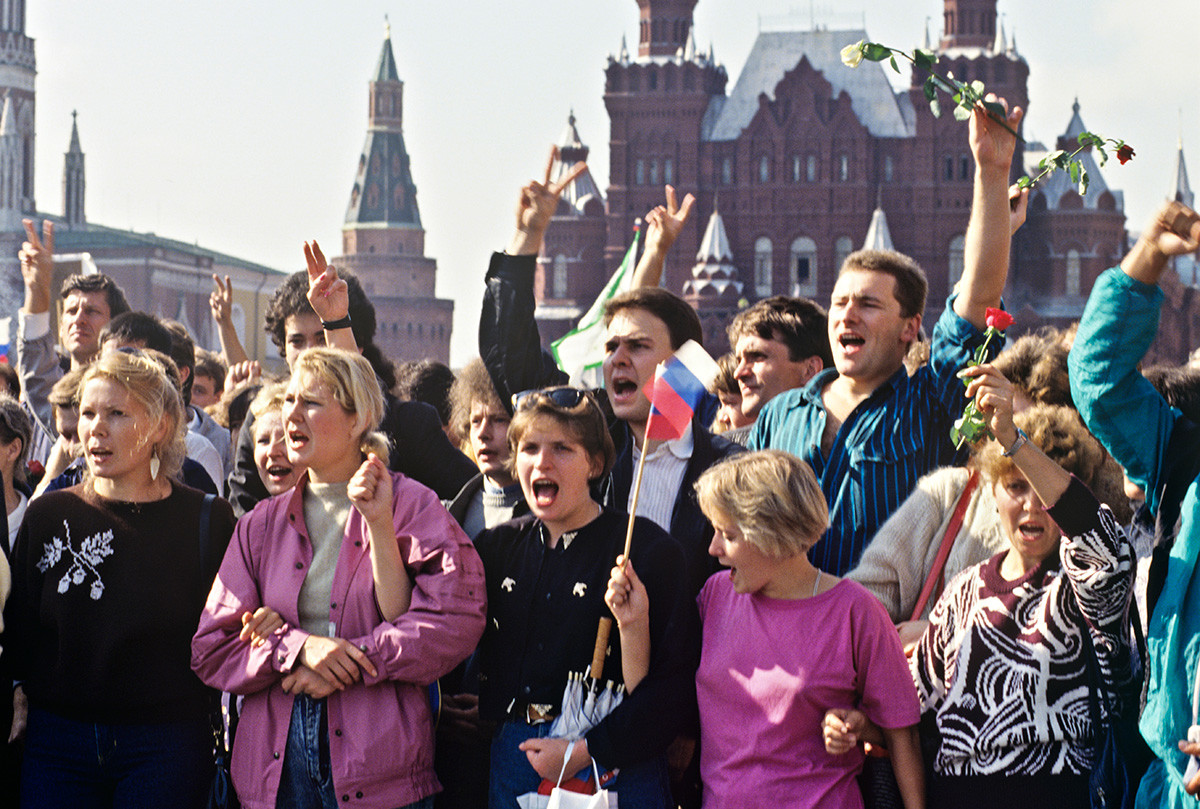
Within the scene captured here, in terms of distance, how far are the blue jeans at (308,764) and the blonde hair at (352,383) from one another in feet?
2.06

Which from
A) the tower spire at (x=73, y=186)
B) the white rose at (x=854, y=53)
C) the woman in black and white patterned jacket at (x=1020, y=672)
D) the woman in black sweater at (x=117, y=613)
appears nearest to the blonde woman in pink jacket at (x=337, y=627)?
the woman in black sweater at (x=117, y=613)

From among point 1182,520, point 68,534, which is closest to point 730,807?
point 1182,520

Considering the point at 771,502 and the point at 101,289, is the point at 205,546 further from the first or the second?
the point at 101,289

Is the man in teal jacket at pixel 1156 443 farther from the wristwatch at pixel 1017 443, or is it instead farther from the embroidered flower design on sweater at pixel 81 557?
the embroidered flower design on sweater at pixel 81 557

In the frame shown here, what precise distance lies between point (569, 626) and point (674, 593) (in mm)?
258

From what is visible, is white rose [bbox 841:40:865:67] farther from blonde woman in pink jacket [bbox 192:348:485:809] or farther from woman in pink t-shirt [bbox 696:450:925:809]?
blonde woman in pink jacket [bbox 192:348:485:809]

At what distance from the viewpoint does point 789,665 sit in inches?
132

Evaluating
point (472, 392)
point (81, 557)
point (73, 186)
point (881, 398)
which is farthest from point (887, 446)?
point (73, 186)

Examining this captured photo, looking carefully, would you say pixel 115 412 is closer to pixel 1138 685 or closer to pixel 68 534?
pixel 68 534

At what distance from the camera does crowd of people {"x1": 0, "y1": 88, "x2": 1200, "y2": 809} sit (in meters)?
3.17

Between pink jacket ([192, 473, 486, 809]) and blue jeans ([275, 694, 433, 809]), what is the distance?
0.09ft

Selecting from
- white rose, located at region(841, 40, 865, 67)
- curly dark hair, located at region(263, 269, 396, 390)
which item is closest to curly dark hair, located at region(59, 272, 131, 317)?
curly dark hair, located at region(263, 269, 396, 390)

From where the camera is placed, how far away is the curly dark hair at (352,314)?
193 inches

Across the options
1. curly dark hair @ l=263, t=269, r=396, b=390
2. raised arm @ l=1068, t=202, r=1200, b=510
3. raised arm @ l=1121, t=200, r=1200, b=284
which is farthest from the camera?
curly dark hair @ l=263, t=269, r=396, b=390
